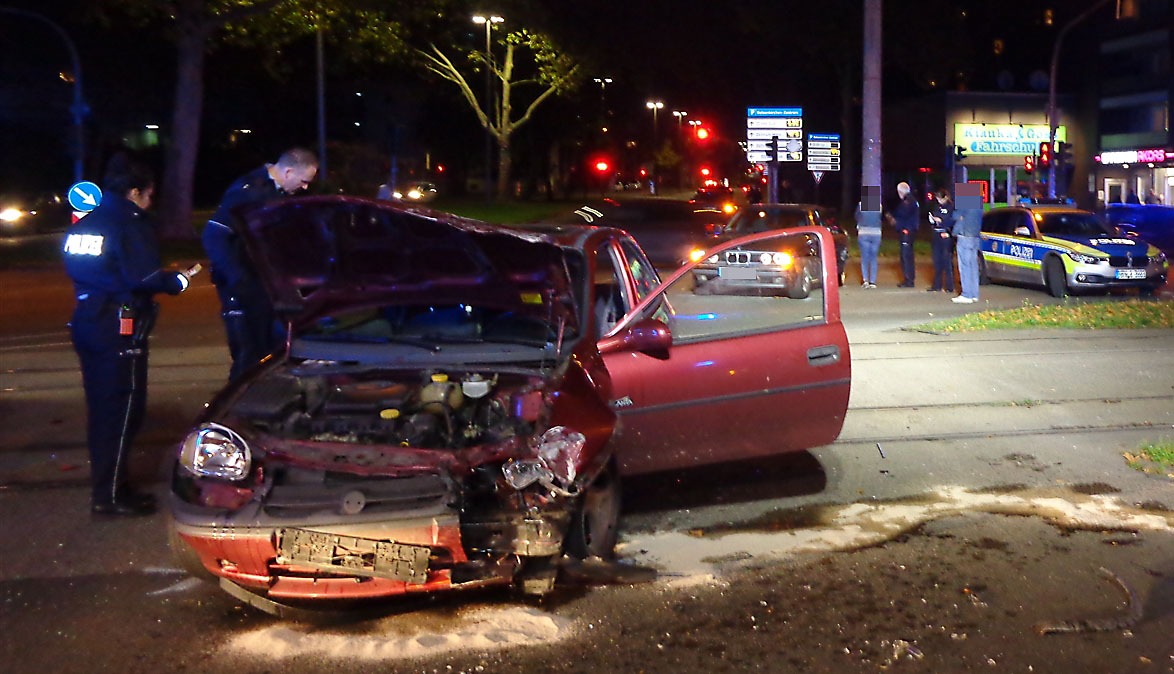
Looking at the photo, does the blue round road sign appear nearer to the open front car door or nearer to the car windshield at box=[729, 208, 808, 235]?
the car windshield at box=[729, 208, 808, 235]

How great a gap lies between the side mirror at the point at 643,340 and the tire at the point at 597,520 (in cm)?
71

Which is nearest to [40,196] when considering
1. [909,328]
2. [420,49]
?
[420,49]

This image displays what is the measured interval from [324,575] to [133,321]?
7.71 feet

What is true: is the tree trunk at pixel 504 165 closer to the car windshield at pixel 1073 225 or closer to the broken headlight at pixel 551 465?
the car windshield at pixel 1073 225

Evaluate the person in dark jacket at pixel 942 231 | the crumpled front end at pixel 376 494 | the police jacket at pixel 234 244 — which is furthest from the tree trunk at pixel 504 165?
the crumpled front end at pixel 376 494

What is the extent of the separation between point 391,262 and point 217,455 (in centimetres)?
157

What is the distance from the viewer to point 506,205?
56062 millimetres

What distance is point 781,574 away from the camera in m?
5.71

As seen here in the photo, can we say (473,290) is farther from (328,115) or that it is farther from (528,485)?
(328,115)

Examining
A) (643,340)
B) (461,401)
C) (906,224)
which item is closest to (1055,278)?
(906,224)

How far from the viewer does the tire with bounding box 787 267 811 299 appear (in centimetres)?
722

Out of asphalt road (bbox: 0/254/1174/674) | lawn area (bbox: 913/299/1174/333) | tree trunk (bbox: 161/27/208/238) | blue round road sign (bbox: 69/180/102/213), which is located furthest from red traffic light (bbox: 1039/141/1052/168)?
blue round road sign (bbox: 69/180/102/213)

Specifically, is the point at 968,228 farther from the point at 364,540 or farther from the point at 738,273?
the point at 364,540

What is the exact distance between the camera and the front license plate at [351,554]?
4754 millimetres
